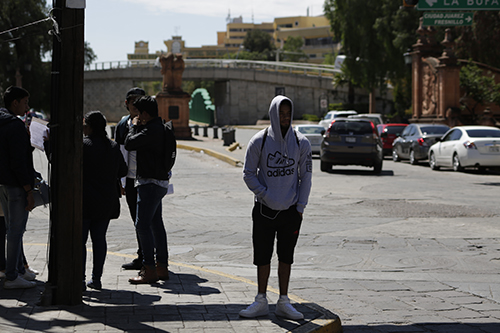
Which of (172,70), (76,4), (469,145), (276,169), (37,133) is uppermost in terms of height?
(172,70)

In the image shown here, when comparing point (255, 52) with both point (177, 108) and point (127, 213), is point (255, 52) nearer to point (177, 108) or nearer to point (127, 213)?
point (177, 108)

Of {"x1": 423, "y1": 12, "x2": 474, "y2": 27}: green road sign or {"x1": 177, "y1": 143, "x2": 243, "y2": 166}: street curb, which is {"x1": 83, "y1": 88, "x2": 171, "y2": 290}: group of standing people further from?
{"x1": 423, "y1": 12, "x2": 474, "y2": 27}: green road sign

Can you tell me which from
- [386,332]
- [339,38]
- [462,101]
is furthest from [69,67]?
[339,38]

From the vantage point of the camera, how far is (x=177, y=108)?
143ft

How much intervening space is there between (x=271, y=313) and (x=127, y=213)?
23.7ft

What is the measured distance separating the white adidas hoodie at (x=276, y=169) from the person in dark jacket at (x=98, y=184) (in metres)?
→ 1.50

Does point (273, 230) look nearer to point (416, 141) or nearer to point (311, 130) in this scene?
point (416, 141)

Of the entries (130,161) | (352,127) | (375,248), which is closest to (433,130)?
(352,127)

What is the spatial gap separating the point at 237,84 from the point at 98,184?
240 feet

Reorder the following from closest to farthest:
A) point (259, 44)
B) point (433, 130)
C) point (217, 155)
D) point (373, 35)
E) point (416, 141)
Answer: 1. point (416, 141)
2. point (433, 130)
3. point (217, 155)
4. point (373, 35)
5. point (259, 44)

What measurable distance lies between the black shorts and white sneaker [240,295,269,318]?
11.2 inches

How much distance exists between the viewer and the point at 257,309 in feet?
17.5

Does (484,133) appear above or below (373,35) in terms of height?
below

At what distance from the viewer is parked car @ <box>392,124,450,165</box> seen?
25.0 metres
